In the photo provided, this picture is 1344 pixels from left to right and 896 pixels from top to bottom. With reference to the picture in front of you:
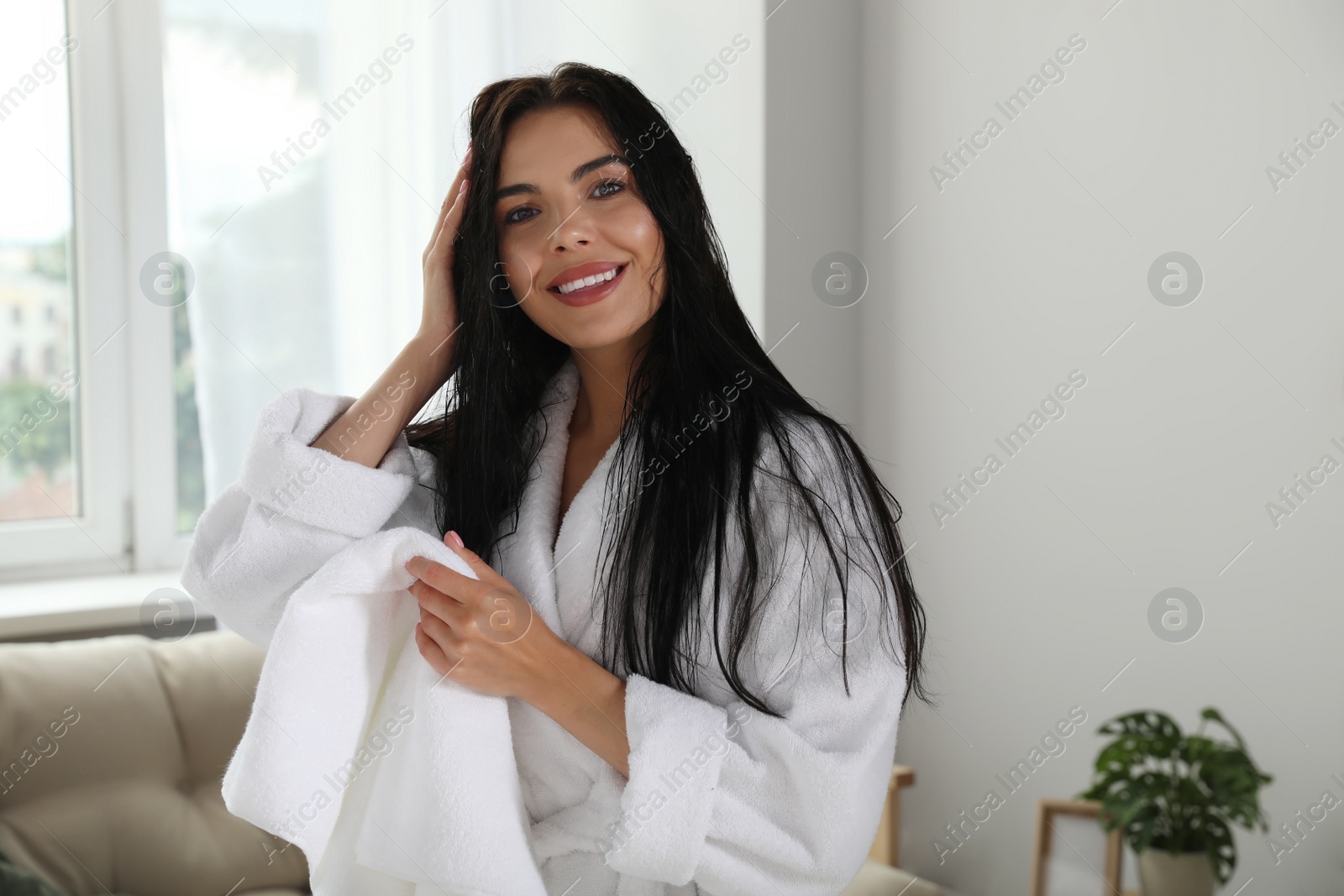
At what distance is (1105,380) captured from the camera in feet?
5.04

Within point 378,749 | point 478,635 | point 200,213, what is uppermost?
point 200,213

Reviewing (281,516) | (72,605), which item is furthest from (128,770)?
(281,516)

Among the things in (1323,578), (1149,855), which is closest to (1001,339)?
(1323,578)

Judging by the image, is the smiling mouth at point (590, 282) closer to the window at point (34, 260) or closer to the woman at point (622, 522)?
the woman at point (622, 522)

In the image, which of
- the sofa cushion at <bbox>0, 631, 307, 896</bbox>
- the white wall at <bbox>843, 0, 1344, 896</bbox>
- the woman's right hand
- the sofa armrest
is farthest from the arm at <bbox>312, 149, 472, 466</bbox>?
the sofa armrest

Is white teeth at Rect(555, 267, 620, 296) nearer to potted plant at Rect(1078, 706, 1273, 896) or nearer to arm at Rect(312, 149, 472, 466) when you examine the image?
arm at Rect(312, 149, 472, 466)

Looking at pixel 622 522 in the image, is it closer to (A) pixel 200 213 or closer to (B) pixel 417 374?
(B) pixel 417 374

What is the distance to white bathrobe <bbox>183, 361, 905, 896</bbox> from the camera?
83 centimetres

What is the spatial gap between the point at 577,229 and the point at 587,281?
0.05 metres

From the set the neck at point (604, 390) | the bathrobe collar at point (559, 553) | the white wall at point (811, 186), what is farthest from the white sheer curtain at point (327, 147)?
the bathrobe collar at point (559, 553)

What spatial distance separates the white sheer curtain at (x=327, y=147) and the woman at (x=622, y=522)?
35.1 inches

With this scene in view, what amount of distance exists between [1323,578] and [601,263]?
0.98m

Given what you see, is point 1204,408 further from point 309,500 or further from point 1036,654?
point 309,500

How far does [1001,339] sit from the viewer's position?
1692 mm
